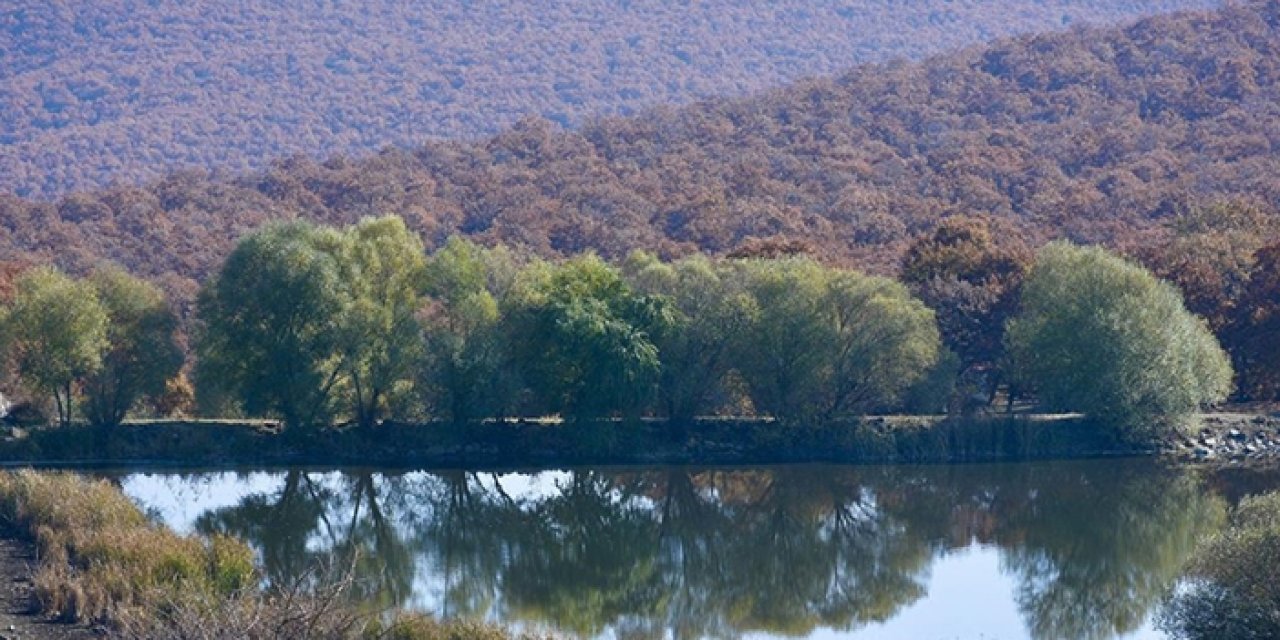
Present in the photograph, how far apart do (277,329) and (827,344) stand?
14.1m

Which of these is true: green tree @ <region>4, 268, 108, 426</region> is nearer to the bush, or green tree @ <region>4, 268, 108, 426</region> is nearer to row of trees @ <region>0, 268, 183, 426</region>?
row of trees @ <region>0, 268, 183, 426</region>

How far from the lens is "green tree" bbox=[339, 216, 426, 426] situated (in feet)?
145

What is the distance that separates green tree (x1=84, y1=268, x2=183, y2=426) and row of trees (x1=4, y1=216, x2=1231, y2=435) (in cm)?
5

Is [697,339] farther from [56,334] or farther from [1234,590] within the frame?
[1234,590]

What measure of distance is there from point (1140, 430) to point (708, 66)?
111229 mm

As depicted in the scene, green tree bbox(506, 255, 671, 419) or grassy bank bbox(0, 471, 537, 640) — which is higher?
green tree bbox(506, 255, 671, 419)

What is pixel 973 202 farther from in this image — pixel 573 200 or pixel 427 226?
pixel 427 226

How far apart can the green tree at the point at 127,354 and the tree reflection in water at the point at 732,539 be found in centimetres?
564

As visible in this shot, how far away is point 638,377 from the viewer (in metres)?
44.1

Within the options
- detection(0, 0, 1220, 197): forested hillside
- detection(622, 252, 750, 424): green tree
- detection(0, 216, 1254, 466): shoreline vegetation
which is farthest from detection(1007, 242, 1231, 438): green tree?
detection(0, 0, 1220, 197): forested hillside

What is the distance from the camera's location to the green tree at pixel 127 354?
145 ft

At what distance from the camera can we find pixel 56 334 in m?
42.9

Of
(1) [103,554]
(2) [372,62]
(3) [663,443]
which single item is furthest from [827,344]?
(2) [372,62]

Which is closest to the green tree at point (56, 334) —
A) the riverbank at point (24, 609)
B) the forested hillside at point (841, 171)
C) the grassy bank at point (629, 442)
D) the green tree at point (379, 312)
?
the grassy bank at point (629, 442)
